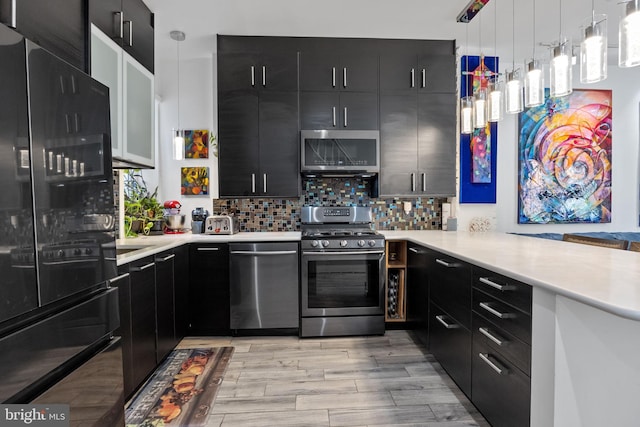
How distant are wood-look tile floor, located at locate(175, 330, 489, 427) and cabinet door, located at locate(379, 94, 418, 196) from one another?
57.1 inches

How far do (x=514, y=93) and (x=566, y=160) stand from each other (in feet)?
7.43

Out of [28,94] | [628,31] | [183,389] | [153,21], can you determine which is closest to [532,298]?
[628,31]

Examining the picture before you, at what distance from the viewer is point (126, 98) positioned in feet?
7.05

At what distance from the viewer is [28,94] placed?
1.01 meters

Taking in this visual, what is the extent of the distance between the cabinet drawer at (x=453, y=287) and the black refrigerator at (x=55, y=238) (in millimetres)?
1807

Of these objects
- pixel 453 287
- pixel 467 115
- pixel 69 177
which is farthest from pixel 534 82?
pixel 69 177

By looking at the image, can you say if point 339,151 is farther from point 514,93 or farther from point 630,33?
point 630,33

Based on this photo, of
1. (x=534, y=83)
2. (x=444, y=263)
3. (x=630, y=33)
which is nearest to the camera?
(x=630, y=33)

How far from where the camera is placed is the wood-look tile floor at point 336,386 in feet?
6.07

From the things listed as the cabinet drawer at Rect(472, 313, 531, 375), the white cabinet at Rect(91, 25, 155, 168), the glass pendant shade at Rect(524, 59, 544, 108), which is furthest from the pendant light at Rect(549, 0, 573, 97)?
the white cabinet at Rect(91, 25, 155, 168)

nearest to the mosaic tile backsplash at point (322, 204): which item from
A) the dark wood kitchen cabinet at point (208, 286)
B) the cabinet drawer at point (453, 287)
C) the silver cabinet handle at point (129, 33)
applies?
the dark wood kitchen cabinet at point (208, 286)

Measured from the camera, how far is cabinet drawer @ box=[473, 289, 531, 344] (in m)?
1.40

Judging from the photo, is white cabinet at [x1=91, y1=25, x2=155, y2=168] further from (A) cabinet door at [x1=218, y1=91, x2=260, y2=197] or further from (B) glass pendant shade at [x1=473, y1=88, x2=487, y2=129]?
(B) glass pendant shade at [x1=473, y1=88, x2=487, y2=129]

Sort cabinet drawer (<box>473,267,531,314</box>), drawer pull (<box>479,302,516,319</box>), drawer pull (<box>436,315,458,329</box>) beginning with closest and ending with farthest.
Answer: cabinet drawer (<box>473,267,531,314</box>), drawer pull (<box>479,302,516,319</box>), drawer pull (<box>436,315,458,329</box>)
